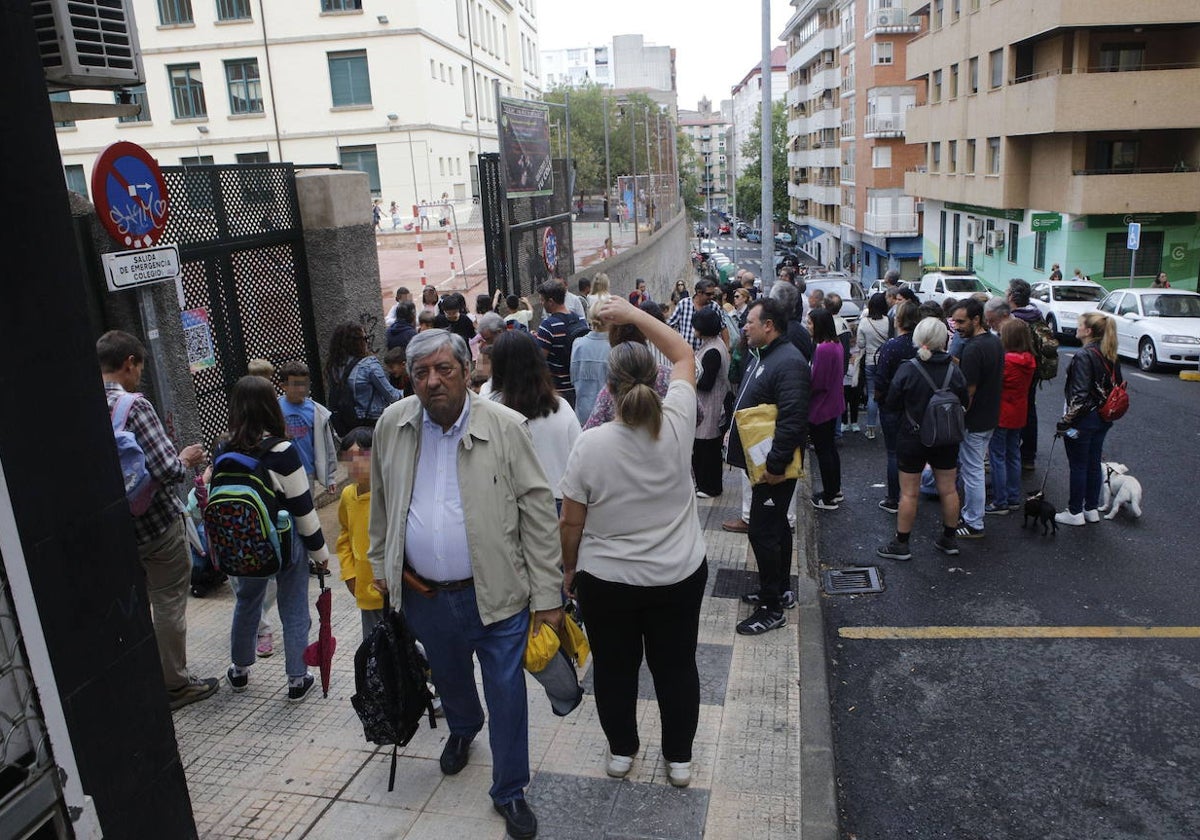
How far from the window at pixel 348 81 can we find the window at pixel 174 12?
6.32 meters

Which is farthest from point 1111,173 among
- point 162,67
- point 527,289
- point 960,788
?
point 162,67

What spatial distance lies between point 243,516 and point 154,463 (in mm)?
466

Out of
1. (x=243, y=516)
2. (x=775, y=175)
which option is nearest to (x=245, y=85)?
(x=243, y=516)

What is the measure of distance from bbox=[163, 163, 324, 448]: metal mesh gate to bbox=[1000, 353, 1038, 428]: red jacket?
651cm

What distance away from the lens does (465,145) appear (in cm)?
4366

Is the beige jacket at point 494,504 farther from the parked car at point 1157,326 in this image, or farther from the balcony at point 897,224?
the balcony at point 897,224

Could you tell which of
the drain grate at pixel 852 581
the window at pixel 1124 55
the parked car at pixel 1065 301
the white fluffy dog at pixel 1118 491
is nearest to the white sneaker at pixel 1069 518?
the white fluffy dog at pixel 1118 491

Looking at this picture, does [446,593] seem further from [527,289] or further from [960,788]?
[527,289]

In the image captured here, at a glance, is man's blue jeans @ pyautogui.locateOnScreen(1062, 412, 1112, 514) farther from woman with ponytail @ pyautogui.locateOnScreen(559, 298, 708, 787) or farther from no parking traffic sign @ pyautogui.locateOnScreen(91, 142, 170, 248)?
no parking traffic sign @ pyautogui.locateOnScreen(91, 142, 170, 248)

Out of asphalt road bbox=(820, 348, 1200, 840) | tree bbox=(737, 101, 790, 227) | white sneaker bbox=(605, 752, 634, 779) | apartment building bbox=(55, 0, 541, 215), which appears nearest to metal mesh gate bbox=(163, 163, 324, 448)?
white sneaker bbox=(605, 752, 634, 779)

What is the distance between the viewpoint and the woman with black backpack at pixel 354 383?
668cm

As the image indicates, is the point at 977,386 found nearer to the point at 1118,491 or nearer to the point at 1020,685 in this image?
the point at 1118,491

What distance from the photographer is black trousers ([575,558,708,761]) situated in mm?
3594

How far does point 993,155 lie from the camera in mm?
31781
